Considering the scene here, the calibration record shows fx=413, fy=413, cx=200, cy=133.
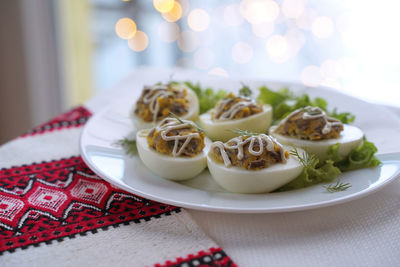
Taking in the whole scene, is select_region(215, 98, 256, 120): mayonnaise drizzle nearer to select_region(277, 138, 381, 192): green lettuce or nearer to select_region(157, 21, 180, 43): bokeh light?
select_region(277, 138, 381, 192): green lettuce

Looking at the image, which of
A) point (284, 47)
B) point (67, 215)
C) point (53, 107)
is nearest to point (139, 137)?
point (67, 215)

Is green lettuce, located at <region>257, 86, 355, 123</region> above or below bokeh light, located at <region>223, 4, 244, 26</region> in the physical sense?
below

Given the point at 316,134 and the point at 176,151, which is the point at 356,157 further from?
the point at 176,151

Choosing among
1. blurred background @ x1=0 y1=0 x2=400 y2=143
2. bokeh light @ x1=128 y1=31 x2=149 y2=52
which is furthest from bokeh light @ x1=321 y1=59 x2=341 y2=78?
bokeh light @ x1=128 y1=31 x2=149 y2=52

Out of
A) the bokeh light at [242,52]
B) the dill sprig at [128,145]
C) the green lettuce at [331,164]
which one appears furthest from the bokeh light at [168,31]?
the green lettuce at [331,164]

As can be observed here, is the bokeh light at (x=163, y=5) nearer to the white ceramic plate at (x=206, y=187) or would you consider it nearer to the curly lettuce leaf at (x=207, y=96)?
the curly lettuce leaf at (x=207, y=96)

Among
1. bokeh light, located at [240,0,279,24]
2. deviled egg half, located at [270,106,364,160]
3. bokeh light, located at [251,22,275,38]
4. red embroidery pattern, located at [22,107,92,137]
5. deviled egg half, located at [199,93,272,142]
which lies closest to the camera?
deviled egg half, located at [270,106,364,160]
